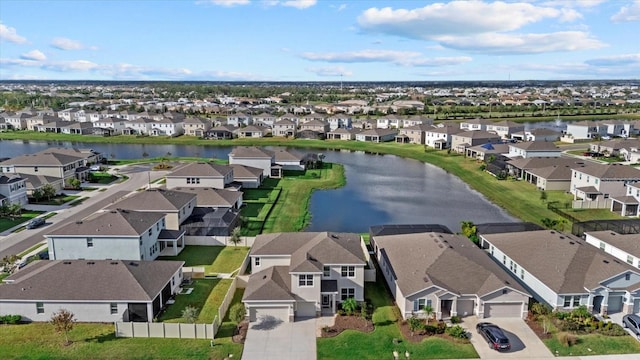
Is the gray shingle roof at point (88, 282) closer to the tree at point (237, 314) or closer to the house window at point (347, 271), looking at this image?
the tree at point (237, 314)

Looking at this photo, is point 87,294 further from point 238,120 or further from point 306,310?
point 238,120

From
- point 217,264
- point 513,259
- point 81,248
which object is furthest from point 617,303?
point 81,248

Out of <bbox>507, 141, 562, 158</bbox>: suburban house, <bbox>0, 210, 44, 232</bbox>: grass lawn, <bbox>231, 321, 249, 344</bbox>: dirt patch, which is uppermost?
<bbox>507, 141, 562, 158</bbox>: suburban house

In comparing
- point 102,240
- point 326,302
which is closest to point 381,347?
point 326,302

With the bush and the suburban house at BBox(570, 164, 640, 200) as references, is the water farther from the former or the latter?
the bush

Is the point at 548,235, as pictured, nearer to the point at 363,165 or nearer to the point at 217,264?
the point at 217,264

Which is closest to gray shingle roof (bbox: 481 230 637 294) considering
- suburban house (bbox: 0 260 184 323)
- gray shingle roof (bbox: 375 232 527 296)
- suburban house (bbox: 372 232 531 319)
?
gray shingle roof (bbox: 375 232 527 296)
